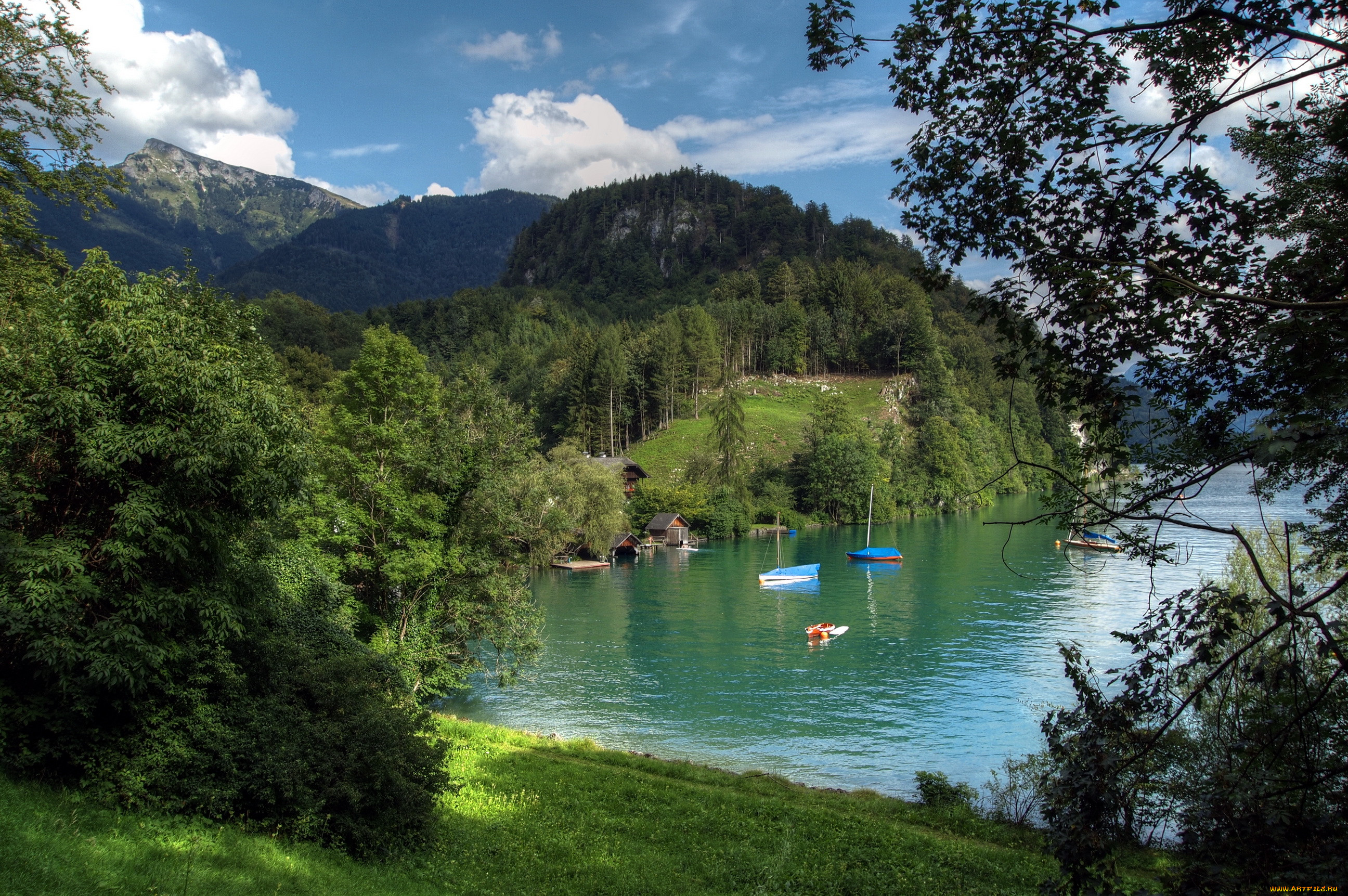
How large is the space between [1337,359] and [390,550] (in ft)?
74.1

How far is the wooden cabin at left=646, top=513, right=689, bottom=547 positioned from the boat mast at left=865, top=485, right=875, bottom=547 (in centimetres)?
1644

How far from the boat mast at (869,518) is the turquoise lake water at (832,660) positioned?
9139 mm

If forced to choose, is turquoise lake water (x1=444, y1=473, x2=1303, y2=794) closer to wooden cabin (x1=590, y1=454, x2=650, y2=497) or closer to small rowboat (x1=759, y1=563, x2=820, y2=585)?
small rowboat (x1=759, y1=563, x2=820, y2=585)

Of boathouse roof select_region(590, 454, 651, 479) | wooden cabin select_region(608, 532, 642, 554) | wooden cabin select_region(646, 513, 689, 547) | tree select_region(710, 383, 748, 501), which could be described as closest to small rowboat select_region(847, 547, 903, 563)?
wooden cabin select_region(646, 513, 689, 547)

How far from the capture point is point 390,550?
22.7m

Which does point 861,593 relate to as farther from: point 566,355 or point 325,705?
point 566,355

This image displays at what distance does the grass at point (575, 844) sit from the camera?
728 centimetres

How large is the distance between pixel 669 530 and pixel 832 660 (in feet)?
127

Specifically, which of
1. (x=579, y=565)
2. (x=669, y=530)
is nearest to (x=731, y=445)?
(x=669, y=530)

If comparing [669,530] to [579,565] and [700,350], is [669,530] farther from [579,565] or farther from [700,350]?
[700,350]

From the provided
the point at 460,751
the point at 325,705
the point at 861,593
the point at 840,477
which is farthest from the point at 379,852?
the point at 840,477

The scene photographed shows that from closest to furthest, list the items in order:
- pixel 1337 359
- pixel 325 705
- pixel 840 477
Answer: pixel 1337 359
pixel 325 705
pixel 840 477

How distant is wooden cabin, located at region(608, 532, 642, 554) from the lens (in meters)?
63.6

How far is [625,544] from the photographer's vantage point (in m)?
64.2
